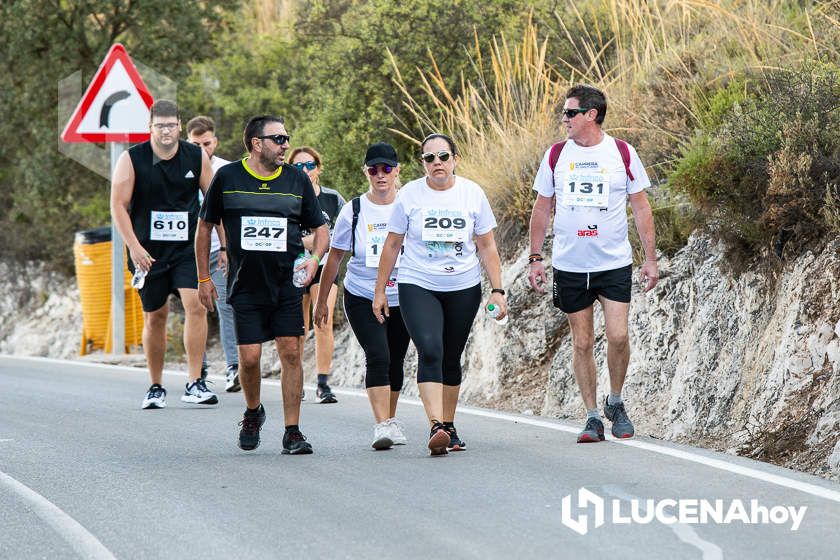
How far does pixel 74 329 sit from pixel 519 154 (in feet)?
29.5

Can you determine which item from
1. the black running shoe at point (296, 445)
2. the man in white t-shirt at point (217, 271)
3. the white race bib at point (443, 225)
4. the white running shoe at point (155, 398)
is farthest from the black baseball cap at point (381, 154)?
the white running shoe at point (155, 398)

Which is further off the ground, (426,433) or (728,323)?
(728,323)

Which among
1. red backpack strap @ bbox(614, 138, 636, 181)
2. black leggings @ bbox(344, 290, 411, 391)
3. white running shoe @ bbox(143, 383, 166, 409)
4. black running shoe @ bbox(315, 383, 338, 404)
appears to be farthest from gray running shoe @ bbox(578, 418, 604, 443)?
white running shoe @ bbox(143, 383, 166, 409)

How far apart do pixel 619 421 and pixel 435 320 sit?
1390 millimetres

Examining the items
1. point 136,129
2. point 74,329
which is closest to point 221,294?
point 136,129

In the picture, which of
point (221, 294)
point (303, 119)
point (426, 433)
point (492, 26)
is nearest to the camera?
point (426, 433)

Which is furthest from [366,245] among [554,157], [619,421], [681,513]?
[681,513]

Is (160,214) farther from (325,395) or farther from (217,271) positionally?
(325,395)

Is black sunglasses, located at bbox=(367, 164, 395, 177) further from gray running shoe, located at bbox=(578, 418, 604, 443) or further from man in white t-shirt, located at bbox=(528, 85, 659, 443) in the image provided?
gray running shoe, located at bbox=(578, 418, 604, 443)

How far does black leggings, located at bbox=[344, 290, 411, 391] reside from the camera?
8.92 m

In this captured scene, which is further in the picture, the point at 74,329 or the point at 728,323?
the point at 74,329

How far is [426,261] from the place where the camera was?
852 centimetres

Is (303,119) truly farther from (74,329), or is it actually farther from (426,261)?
(426,261)

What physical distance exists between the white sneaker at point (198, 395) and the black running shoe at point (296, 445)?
2731mm
